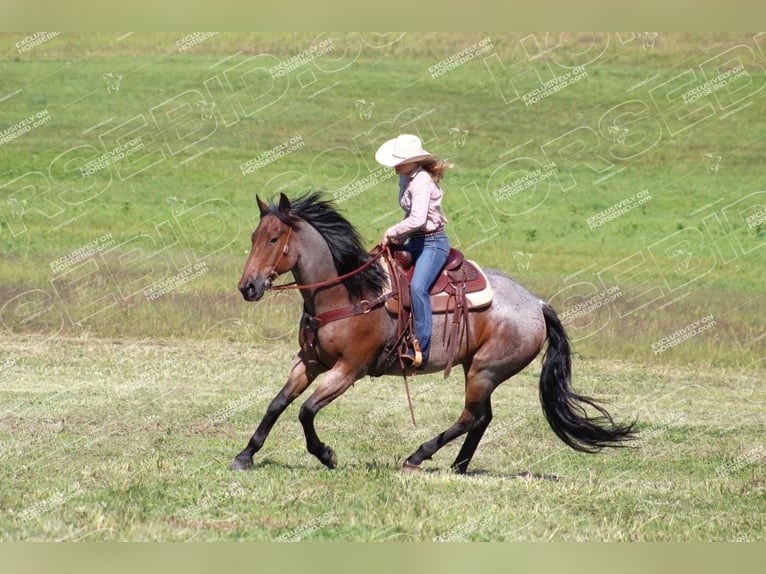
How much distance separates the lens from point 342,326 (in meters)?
9.77

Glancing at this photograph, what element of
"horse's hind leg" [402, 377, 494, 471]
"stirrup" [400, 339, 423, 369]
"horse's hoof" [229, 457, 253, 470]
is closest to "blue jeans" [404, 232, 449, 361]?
"stirrup" [400, 339, 423, 369]

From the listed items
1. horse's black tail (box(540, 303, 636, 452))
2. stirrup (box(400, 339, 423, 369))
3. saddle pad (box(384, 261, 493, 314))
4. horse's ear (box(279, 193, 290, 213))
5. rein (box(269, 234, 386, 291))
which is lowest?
horse's black tail (box(540, 303, 636, 452))

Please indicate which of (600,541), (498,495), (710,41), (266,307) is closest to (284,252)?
(498,495)

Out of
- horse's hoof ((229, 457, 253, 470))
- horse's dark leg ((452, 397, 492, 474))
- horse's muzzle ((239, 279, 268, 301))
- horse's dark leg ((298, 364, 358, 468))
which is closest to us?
horse's muzzle ((239, 279, 268, 301))

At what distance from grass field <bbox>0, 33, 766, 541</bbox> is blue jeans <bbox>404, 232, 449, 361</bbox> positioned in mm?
1197

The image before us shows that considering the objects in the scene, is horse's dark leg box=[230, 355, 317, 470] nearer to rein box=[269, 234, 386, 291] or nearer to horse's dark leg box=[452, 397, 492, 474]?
rein box=[269, 234, 386, 291]

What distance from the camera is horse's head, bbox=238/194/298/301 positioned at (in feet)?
30.2

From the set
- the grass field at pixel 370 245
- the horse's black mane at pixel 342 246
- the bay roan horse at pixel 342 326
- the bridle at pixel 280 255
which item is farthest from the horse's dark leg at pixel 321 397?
the bridle at pixel 280 255

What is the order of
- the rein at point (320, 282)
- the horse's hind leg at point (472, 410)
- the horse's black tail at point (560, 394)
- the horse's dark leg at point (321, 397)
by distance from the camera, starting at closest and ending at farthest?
the rein at point (320, 282) < the horse's dark leg at point (321, 397) < the horse's hind leg at point (472, 410) < the horse's black tail at point (560, 394)

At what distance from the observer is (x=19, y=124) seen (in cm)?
3484

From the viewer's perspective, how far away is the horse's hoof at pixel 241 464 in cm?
972

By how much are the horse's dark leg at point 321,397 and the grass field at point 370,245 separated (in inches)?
11.2

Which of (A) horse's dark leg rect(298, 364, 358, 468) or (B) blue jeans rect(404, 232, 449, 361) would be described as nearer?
(A) horse's dark leg rect(298, 364, 358, 468)

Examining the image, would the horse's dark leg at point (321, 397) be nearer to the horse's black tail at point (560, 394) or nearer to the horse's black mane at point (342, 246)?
the horse's black mane at point (342, 246)
